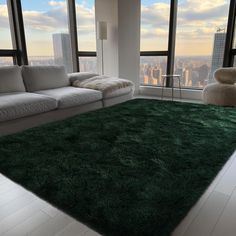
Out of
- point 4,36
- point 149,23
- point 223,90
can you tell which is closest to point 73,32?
point 4,36

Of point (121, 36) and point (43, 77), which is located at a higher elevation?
point (121, 36)

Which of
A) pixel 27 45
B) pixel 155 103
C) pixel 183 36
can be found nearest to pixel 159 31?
pixel 183 36

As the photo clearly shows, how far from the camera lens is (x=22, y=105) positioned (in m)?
2.53

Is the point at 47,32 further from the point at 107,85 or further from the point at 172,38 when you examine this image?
the point at 172,38

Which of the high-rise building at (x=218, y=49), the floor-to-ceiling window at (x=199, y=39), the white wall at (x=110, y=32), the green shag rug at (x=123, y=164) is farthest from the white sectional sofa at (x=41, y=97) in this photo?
the high-rise building at (x=218, y=49)

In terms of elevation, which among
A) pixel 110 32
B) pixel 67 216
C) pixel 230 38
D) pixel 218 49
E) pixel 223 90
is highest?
pixel 110 32

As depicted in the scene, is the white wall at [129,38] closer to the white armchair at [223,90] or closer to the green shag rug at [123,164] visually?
the white armchair at [223,90]

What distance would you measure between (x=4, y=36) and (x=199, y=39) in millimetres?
3781

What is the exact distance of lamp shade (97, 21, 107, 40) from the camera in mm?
4382

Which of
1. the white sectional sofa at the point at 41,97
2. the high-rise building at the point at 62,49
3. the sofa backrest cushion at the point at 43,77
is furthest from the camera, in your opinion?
the high-rise building at the point at 62,49

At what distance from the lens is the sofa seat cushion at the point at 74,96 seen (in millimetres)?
2924

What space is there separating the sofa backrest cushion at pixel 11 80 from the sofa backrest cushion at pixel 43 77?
0.12m

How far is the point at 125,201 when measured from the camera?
1.28 meters

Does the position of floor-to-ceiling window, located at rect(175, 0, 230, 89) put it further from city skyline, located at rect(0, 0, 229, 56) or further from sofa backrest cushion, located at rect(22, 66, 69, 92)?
sofa backrest cushion, located at rect(22, 66, 69, 92)
